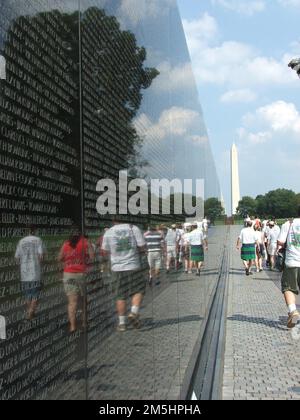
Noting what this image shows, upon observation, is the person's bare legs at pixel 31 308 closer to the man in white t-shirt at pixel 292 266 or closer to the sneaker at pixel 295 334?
the sneaker at pixel 295 334

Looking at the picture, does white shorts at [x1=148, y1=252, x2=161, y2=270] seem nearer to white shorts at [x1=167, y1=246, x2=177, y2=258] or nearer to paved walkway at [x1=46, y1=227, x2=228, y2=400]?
paved walkway at [x1=46, y1=227, x2=228, y2=400]

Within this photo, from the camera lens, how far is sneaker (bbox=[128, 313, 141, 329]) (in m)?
2.77

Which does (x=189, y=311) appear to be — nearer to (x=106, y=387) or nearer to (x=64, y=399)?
(x=106, y=387)

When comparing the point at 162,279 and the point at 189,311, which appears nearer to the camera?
the point at 162,279

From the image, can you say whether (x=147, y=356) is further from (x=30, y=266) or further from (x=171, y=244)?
(x=171, y=244)

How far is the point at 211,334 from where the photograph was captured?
25.6ft

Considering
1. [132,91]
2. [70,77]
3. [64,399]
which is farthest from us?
[132,91]

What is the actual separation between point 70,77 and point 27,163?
54 centimetres

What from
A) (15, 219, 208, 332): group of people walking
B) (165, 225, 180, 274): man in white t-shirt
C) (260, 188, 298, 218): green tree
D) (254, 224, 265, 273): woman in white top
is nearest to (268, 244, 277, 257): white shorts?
(254, 224, 265, 273): woman in white top

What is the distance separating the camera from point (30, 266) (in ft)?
5.34

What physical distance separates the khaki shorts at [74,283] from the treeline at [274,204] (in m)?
123

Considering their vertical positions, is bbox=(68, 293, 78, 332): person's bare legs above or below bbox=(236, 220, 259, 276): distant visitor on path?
above

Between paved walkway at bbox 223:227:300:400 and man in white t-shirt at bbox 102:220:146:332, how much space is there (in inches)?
98.4

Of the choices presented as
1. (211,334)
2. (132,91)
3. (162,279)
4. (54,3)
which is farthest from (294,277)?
(54,3)
